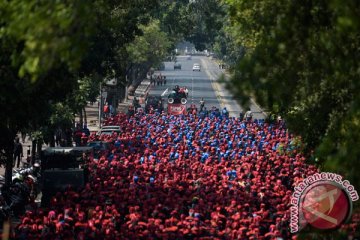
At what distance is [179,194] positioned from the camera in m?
25.1

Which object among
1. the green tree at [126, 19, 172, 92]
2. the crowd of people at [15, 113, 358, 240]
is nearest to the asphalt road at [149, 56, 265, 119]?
the green tree at [126, 19, 172, 92]

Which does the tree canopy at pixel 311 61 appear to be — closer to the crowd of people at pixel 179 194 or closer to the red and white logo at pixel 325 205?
the red and white logo at pixel 325 205

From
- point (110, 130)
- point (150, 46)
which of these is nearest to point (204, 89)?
point (150, 46)

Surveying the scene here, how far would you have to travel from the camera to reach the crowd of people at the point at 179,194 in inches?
830

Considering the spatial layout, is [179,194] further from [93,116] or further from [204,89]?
[204,89]

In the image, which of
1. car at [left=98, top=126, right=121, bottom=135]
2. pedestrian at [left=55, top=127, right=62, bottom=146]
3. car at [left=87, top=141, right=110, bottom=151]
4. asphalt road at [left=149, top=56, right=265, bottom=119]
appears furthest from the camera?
asphalt road at [left=149, top=56, right=265, bottom=119]

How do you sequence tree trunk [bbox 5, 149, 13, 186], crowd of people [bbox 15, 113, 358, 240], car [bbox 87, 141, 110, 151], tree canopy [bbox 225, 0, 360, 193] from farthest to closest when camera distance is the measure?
car [bbox 87, 141, 110, 151]
tree trunk [bbox 5, 149, 13, 186]
crowd of people [bbox 15, 113, 358, 240]
tree canopy [bbox 225, 0, 360, 193]

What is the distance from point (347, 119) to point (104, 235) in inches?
302

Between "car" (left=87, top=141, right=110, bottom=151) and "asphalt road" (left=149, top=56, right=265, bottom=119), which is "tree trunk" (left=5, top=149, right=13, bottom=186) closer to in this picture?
"car" (left=87, top=141, right=110, bottom=151)

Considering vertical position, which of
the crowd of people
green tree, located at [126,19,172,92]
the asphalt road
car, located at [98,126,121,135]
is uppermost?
green tree, located at [126,19,172,92]

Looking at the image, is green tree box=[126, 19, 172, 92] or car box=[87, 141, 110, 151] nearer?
car box=[87, 141, 110, 151]

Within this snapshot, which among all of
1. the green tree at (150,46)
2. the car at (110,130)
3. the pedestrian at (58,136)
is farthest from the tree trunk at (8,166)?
the green tree at (150,46)

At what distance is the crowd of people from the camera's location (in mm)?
21094

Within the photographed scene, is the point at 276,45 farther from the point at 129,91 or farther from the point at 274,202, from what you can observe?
the point at 129,91
